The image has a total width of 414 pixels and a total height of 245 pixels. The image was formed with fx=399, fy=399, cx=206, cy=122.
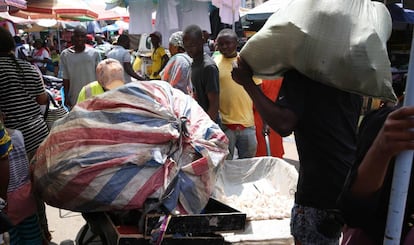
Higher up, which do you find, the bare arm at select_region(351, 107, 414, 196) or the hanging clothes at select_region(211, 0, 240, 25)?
the hanging clothes at select_region(211, 0, 240, 25)

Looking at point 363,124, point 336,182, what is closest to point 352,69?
point 363,124

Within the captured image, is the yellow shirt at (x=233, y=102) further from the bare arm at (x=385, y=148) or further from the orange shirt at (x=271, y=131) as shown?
the bare arm at (x=385, y=148)

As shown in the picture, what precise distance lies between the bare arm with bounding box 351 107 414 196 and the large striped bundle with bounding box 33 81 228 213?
135 cm

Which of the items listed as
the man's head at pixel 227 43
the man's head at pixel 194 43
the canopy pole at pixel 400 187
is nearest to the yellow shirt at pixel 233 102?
the man's head at pixel 227 43

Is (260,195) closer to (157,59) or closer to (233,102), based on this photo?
(233,102)

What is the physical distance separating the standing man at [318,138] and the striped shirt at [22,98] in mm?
1949

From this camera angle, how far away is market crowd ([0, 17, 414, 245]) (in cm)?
115

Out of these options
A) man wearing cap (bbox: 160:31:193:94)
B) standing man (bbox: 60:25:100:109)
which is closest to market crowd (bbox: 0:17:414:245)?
man wearing cap (bbox: 160:31:193:94)

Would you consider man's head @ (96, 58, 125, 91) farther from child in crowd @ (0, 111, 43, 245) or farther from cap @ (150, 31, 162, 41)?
cap @ (150, 31, 162, 41)

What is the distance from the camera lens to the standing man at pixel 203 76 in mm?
3734

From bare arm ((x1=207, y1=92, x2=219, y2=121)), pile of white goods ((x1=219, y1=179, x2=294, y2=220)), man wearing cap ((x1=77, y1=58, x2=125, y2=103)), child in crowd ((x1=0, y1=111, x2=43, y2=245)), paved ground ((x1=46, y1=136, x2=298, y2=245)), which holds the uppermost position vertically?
man wearing cap ((x1=77, y1=58, x2=125, y2=103))

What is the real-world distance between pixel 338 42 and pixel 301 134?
459mm

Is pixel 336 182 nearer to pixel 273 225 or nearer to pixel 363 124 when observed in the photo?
pixel 363 124

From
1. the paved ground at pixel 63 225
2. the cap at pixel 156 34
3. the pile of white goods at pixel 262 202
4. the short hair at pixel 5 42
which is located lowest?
the paved ground at pixel 63 225
